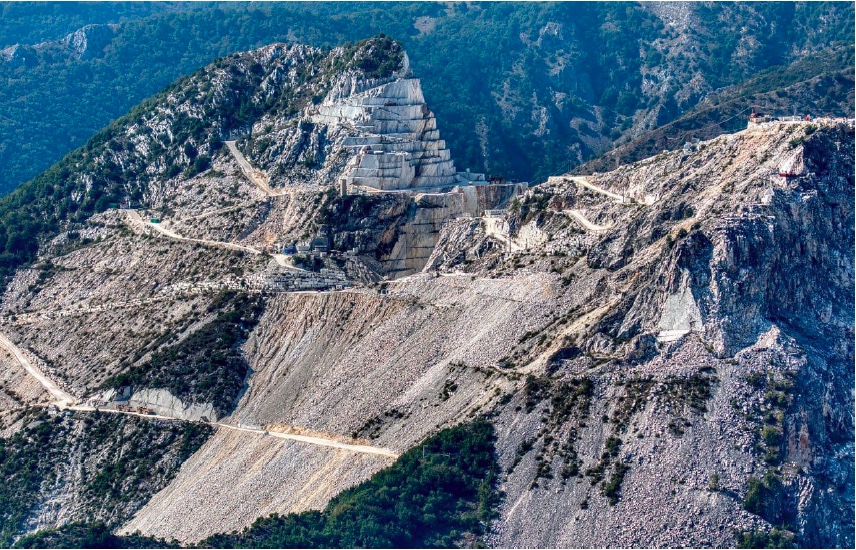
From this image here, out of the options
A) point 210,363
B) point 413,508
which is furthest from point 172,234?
point 413,508

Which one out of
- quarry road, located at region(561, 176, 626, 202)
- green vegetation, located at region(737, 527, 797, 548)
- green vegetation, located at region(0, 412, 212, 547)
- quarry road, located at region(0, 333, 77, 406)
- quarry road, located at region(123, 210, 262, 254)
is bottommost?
green vegetation, located at region(0, 412, 212, 547)

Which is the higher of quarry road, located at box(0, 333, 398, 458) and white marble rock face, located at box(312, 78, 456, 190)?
white marble rock face, located at box(312, 78, 456, 190)

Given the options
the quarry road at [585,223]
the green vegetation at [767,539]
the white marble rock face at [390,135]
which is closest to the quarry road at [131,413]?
the quarry road at [585,223]

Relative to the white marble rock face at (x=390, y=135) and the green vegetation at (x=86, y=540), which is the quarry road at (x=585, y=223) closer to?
the white marble rock face at (x=390, y=135)

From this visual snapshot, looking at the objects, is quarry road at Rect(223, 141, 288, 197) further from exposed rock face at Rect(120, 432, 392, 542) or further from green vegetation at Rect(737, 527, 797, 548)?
green vegetation at Rect(737, 527, 797, 548)

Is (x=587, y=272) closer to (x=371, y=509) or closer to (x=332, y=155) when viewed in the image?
(x=371, y=509)

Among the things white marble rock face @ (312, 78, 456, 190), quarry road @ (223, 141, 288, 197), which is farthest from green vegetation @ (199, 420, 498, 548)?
quarry road @ (223, 141, 288, 197)
